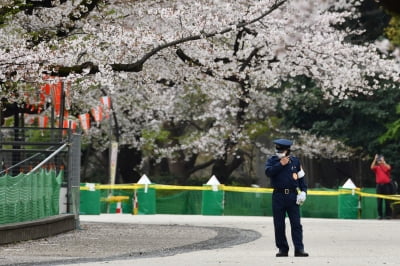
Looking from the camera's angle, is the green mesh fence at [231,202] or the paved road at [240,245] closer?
the paved road at [240,245]

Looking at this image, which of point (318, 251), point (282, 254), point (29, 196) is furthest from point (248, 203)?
point (282, 254)

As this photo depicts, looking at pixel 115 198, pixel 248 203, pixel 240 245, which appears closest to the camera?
pixel 240 245

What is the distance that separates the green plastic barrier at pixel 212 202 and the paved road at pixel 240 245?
738 cm

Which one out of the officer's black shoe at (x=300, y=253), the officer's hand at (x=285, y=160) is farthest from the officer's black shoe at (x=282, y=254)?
the officer's hand at (x=285, y=160)

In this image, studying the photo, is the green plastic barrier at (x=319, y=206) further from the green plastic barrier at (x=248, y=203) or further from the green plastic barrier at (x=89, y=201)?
the green plastic barrier at (x=89, y=201)

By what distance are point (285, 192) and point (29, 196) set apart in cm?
625

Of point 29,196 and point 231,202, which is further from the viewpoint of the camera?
point 231,202

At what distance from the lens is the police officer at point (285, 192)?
1709cm

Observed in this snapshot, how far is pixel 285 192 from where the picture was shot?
1725 cm

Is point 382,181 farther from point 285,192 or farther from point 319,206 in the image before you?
point 285,192

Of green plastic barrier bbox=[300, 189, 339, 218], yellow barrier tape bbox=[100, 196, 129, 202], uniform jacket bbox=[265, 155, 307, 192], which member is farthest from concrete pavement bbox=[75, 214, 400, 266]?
yellow barrier tape bbox=[100, 196, 129, 202]

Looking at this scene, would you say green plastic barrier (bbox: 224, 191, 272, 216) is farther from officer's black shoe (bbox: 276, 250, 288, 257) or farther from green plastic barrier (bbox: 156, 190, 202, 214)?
officer's black shoe (bbox: 276, 250, 288, 257)

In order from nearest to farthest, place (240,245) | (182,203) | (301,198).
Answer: (301,198), (240,245), (182,203)

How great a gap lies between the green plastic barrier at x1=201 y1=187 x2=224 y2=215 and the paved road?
24.2ft
